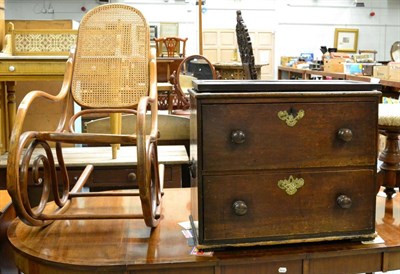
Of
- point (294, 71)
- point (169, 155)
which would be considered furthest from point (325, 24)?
point (169, 155)

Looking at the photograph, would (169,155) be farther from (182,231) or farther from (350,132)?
(350,132)

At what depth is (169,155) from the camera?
257 cm

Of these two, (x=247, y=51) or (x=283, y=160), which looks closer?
(x=283, y=160)

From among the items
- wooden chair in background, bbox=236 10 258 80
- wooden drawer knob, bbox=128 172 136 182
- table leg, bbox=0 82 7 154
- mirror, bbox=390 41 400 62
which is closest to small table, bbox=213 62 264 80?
mirror, bbox=390 41 400 62

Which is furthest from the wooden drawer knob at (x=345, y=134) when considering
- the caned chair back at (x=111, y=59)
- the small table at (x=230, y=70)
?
the small table at (x=230, y=70)

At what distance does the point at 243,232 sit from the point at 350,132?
0.42 meters

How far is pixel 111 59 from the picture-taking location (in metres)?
2.07

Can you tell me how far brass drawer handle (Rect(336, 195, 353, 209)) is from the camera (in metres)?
1.39

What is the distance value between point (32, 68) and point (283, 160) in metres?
1.83

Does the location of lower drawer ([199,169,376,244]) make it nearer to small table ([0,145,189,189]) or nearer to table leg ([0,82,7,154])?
small table ([0,145,189,189])

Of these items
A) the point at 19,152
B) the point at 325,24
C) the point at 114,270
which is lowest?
the point at 114,270

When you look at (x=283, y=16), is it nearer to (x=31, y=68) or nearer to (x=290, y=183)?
(x=31, y=68)

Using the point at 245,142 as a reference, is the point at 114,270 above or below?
below

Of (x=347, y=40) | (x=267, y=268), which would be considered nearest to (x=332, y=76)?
(x=267, y=268)
